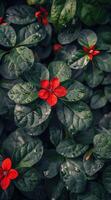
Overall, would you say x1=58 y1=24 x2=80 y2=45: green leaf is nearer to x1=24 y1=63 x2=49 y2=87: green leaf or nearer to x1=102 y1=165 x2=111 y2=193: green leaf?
x1=24 y1=63 x2=49 y2=87: green leaf

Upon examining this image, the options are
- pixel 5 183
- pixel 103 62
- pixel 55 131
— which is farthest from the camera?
pixel 103 62

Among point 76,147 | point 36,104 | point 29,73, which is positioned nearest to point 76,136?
point 76,147

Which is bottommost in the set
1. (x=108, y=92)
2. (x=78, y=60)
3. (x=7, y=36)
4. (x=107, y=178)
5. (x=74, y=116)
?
(x=107, y=178)

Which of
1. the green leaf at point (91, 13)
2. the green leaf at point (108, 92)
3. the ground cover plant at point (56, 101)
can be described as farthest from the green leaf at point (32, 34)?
the green leaf at point (108, 92)

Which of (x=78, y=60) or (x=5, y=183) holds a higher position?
(x=78, y=60)

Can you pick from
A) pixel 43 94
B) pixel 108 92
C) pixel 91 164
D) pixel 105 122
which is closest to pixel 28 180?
pixel 91 164

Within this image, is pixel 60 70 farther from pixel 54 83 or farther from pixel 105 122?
pixel 105 122

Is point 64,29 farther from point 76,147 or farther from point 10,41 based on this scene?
point 76,147
